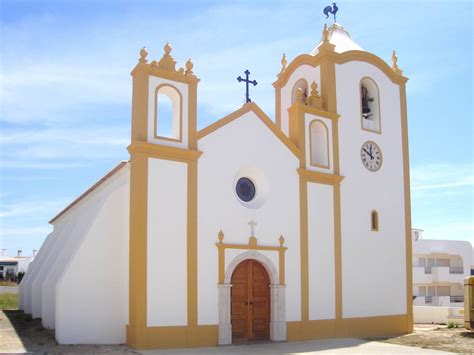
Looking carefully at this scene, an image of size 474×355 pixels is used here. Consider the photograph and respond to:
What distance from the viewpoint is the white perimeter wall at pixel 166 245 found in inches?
556

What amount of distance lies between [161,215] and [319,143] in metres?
7.22

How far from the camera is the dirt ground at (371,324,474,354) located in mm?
15391

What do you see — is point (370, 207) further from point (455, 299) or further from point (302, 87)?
point (455, 299)

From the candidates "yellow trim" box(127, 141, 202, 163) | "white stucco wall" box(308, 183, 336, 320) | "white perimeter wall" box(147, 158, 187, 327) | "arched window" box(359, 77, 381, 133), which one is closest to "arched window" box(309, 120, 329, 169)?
"white stucco wall" box(308, 183, 336, 320)

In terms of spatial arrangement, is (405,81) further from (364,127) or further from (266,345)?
(266,345)

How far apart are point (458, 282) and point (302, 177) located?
30.0m

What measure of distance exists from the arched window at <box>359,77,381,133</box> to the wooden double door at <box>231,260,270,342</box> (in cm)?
764

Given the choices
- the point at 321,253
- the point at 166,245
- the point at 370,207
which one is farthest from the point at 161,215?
the point at 370,207

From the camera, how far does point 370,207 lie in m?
19.5

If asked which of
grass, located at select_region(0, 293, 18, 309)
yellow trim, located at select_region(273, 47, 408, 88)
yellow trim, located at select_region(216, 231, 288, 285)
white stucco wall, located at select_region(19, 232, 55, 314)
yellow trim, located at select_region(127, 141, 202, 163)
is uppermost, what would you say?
yellow trim, located at select_region(273, 47, 408, 88)

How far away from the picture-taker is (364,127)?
2014 centimetres

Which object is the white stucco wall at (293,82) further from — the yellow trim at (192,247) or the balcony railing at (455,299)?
the balcony railing at (455,299)

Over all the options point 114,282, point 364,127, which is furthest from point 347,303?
point 114,282

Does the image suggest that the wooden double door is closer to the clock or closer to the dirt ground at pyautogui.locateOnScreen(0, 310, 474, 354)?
the dirt ground at pyautogui.locateOnScreen(0, 310, 474, 354)
